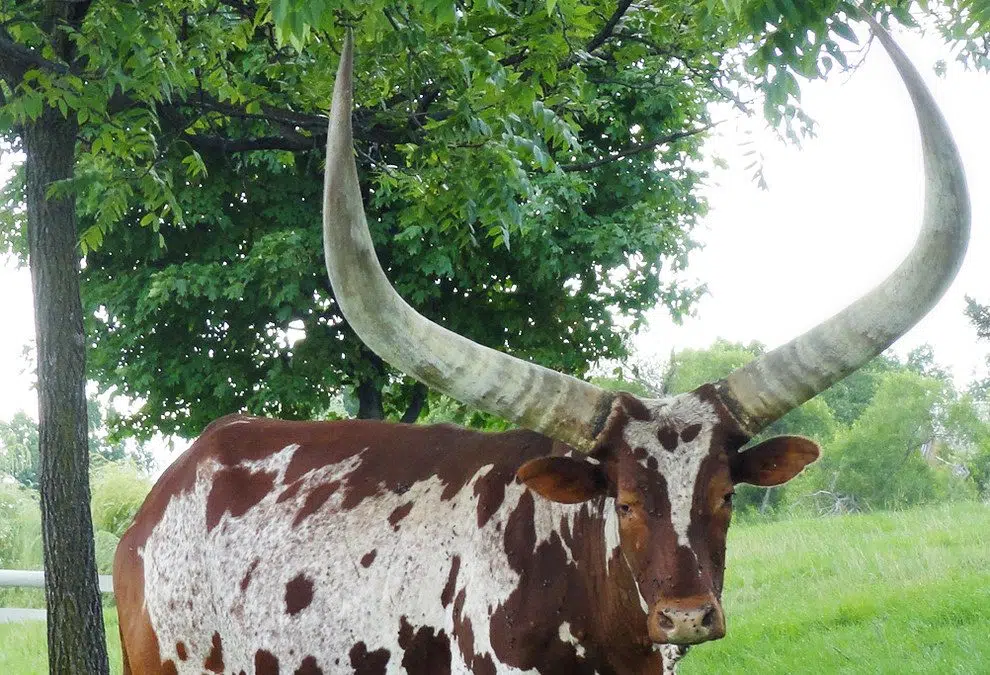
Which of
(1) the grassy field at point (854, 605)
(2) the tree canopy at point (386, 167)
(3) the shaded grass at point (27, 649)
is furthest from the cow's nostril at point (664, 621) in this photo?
(3) the shaded grass at point (27, 649)

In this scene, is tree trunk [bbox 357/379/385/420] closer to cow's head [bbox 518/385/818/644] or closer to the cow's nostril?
cow's head [bbox 518/385/818/644]

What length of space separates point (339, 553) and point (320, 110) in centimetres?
402

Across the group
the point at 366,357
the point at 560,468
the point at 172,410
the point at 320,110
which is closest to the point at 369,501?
the point at 560,468

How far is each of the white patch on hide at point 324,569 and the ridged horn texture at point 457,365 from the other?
420 mm

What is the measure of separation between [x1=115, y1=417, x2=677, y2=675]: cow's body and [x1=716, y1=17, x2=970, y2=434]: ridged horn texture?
0.64m

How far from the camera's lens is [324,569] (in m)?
4.70

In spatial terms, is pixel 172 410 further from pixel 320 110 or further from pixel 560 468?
pixel 560 468

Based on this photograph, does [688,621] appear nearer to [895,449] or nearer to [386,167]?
[386,167]

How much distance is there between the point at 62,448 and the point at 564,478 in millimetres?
3694

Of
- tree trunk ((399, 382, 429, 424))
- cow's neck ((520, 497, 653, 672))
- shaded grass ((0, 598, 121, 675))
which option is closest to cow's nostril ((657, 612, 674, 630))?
cow's neck ((520, 497, 653, 672))

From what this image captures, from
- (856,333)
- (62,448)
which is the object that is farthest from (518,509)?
(62,448)

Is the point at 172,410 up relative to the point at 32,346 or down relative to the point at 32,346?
down

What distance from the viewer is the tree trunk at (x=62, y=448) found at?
6.39m

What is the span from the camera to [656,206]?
Result: 1302 centimetres
